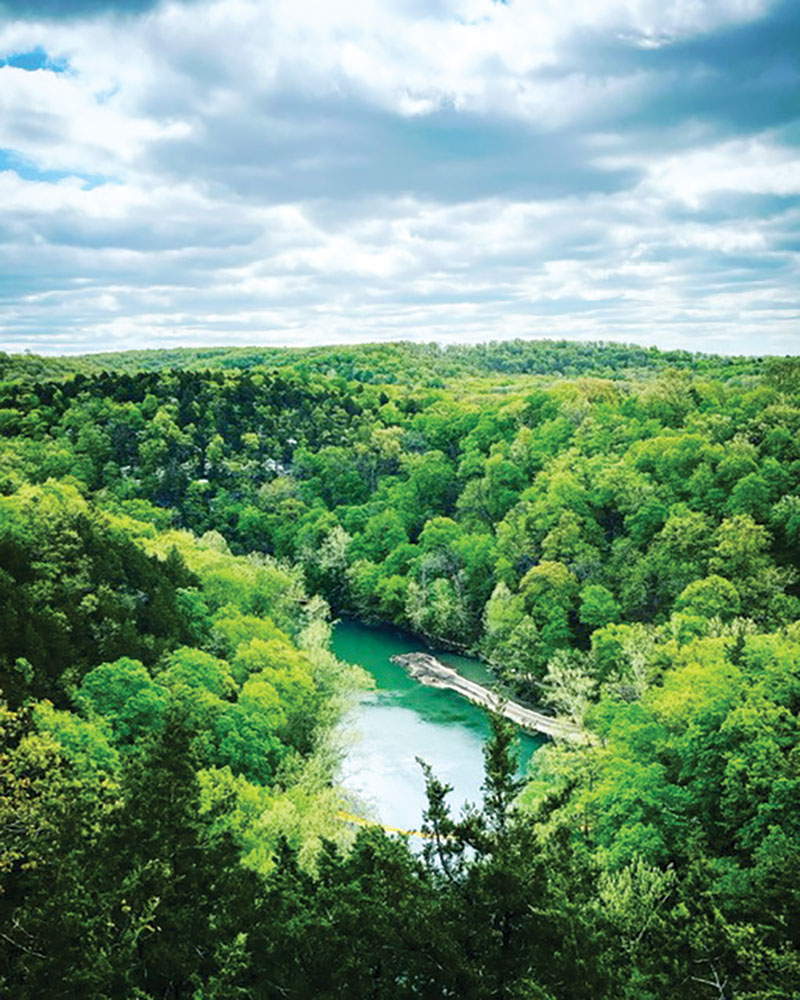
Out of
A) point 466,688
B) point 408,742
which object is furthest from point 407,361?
point 408,742

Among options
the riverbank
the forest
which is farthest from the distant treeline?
the riverbank

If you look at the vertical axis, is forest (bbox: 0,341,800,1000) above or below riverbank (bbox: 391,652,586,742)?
above

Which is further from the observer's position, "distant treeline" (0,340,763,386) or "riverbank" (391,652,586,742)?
"distant treeline" (0,340,763,386)

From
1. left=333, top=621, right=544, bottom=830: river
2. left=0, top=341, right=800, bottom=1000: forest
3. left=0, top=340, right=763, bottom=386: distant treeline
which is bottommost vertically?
Answer: left=333, top=621, right=544, bottom=830: river

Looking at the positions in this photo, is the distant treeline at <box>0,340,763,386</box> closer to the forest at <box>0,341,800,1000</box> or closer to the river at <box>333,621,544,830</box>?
the forest at <box>0,341,800,1000</box>

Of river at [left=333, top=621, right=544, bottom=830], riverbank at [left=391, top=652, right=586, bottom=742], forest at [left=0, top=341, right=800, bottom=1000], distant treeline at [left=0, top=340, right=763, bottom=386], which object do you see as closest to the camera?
forest at [left=0, top=341, right=800, bottom=1000]

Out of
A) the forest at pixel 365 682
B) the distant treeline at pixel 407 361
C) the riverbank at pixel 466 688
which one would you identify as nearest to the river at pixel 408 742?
the riverbank at pixel 466 688

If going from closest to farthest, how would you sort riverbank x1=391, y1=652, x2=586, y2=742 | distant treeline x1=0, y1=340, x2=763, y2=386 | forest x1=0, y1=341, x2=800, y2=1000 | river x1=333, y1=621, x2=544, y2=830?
forest x1=0, y1=341, x2=800, y2=1000 → river x1=333, y1=621, x2=544, y2=830 → riverbank x1=391, y1=652, x2=586, y2=742 → distant treeline x1=0, y1=340, x2=763, y2=386

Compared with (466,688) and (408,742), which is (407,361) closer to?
(466,688)

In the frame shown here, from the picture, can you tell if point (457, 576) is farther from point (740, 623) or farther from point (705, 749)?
point (705, 749)
